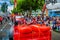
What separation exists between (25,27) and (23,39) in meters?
0.49

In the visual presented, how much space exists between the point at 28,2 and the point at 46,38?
3242cm

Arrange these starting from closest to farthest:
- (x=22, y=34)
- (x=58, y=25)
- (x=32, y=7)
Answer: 1. (x=22, y=34)
2. (x=58, y=25)
3. (x=32, y=7)

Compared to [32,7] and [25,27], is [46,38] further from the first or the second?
[32,7]

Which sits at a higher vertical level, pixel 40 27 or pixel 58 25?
pixel 40 27

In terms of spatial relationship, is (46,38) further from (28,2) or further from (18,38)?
(28,2)

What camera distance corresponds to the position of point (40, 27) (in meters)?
9.09

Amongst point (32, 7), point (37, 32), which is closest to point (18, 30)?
point (37, 32)

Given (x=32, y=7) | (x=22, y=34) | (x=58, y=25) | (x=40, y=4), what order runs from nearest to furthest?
(x=22, y=34), (x=58, y=25), (x=40, y=4), (x=32, y=7)

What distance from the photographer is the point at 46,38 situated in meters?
9.31

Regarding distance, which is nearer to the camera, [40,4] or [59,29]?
[59,29]

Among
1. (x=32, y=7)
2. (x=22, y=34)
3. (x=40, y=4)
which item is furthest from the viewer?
(x=32, y=7)

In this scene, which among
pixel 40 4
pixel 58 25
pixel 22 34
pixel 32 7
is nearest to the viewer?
pixel 22 34

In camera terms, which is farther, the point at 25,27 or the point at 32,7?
the point at 32,7

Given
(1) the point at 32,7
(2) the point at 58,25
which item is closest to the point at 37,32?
(2) the point at 58,25
